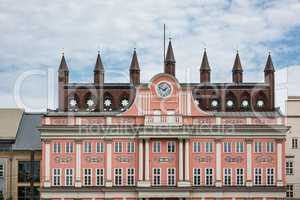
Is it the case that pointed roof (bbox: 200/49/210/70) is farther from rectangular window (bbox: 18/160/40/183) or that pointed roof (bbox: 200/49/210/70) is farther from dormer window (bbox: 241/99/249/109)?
rectangular window (bbox: 18/160/40/183)

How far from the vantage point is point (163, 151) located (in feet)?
245

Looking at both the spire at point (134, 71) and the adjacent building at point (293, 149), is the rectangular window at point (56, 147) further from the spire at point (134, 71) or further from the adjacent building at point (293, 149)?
the adjacent building at point (293, 149)

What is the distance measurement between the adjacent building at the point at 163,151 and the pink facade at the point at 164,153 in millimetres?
125

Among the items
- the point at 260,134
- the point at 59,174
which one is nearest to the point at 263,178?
the point at 260,134

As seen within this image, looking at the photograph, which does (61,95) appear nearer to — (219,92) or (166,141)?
(166,141)

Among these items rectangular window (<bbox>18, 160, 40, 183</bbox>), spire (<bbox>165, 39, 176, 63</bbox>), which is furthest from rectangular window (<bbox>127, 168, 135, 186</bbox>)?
spire (<bbox>165, 39, 176, 63</bbox>)

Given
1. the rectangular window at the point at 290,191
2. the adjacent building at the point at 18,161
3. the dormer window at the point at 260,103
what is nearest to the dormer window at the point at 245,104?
the dormer window at the point at 260,103

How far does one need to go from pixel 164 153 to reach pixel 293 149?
20.5m

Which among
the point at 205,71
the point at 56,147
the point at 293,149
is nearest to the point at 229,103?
the point at 205,71

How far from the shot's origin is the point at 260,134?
7456 centimetres

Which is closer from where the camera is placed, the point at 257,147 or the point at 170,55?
the point at 257,147

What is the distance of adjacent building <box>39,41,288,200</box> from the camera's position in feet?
241

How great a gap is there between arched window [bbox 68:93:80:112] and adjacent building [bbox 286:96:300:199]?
97.2 feet

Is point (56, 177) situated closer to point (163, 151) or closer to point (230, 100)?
point (163, 151)
